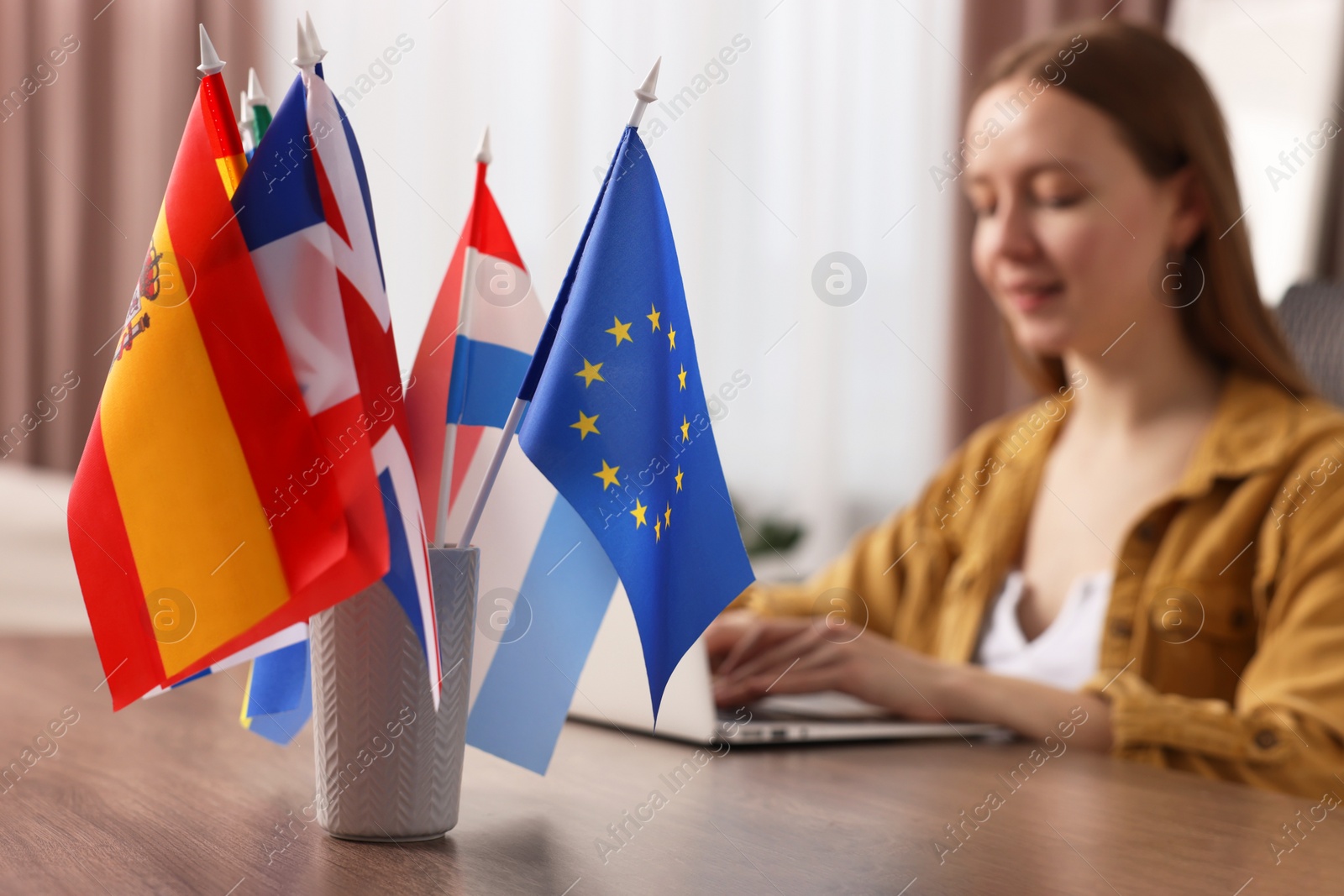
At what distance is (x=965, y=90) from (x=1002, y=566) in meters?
1.76

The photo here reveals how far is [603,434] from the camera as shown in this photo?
53cm

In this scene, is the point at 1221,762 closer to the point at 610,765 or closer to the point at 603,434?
the point at 610,765

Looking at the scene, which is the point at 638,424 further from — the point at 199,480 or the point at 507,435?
the point at 199,480

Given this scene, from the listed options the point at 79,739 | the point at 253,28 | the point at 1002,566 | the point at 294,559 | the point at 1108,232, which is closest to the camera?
the point at 294,559

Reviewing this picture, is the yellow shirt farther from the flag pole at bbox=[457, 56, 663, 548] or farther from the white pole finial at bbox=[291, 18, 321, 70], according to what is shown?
the white pole finial at bbox=[291, 18, 321, 70]

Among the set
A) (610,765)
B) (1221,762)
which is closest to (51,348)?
(610,765)

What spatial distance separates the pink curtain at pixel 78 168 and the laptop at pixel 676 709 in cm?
200

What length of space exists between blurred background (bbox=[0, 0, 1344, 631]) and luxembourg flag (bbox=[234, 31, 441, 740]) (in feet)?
6.09

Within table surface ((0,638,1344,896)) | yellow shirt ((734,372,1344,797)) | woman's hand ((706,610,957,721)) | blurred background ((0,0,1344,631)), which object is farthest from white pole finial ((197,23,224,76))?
blurred background ((0,0,1344,631))

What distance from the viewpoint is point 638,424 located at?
54cm

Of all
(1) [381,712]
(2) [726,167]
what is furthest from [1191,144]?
(2) [726,167]

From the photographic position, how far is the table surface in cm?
A: 51

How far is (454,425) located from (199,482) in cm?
12

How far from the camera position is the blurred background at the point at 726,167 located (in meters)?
2.46
